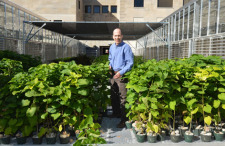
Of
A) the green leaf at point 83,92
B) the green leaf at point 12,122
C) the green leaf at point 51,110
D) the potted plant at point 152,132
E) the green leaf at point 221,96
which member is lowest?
the potted plant at point 152,132

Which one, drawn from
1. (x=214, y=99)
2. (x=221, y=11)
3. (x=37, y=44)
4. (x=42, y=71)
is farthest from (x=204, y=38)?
(x=37, y=44)

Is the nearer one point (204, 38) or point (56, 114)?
point (56, 114)

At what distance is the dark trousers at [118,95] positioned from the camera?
171 inches

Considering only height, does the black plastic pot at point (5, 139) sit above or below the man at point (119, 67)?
below

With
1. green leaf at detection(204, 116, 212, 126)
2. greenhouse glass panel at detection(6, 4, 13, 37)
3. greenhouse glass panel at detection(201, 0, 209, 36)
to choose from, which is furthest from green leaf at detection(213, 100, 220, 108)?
greenhouse glass panel at detection(6, 4, 13, 37)

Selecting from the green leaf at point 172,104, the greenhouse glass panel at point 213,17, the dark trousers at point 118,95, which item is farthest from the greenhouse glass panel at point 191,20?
the green leaf at point 172,104

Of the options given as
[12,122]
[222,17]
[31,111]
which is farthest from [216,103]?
[222,17]

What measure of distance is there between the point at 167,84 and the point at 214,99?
887 millimetres

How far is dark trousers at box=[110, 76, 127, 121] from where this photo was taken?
14.3 ft

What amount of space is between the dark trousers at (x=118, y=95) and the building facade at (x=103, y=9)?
29.5 meters

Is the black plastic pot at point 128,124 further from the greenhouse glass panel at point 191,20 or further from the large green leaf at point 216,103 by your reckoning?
the greenhouse glass panel at point 191,20

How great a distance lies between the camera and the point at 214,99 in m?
3.50

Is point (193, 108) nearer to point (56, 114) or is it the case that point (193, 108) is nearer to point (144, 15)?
point (56, 114)

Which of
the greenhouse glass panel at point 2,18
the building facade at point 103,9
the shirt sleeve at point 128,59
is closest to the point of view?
the shirt sleeve at point 128,59
